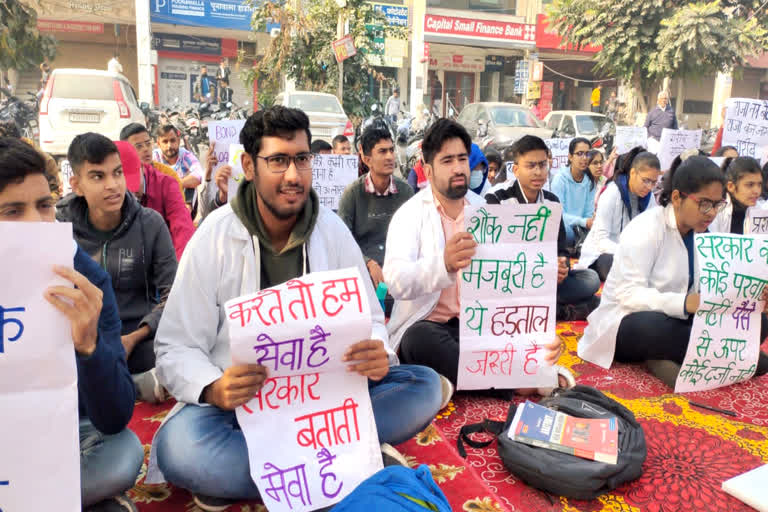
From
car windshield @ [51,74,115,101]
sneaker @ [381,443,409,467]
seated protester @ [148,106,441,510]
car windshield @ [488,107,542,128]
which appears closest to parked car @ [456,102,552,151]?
car windshield @ [488,107,542,128]

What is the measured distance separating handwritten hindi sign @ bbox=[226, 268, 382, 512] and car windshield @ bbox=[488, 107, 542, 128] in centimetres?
1151

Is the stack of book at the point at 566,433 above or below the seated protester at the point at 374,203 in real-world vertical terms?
below

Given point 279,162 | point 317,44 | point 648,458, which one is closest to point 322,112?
point 317,44

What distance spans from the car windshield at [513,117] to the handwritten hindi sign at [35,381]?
12028mm

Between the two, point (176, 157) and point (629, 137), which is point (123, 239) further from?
point (629, 137)

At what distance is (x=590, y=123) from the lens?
13.4 meters

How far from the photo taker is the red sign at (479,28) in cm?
2017

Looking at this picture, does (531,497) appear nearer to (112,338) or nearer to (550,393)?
(550,393)

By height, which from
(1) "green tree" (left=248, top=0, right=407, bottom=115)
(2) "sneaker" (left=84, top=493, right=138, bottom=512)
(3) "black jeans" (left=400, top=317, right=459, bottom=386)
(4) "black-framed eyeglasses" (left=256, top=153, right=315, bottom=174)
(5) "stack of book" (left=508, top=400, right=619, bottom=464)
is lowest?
(2) "sneaker" (left=84, top=493, right=138, bottom=512)

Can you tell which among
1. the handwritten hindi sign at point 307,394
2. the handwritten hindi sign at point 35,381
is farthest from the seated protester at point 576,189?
the handwritten hindi sign at point 35,381

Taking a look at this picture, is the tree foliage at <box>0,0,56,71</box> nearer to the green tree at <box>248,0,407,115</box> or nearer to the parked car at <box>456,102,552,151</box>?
the green tree at <box>248,0,407,115</box>

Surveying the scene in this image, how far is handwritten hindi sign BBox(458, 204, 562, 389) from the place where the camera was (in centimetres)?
254

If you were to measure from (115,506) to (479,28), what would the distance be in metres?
21.5

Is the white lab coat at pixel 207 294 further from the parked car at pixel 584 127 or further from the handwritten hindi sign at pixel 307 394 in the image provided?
the parked car at pixel 584 127
